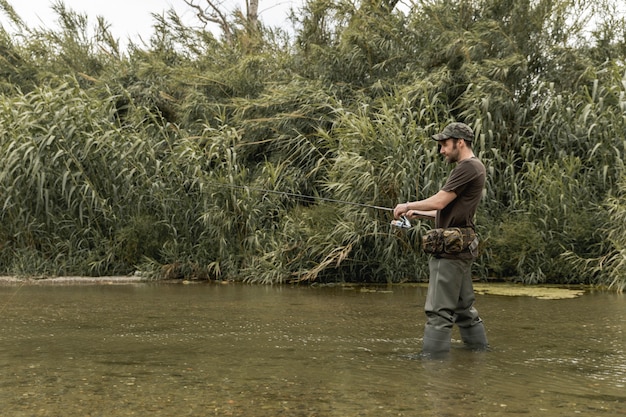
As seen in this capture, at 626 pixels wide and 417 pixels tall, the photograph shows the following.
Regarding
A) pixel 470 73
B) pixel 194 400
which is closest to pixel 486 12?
pixel 470 73

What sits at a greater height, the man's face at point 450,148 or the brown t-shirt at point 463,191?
the man's face at point 450,148

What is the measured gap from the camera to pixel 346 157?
11102 mm

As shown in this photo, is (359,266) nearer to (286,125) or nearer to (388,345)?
(286,125)

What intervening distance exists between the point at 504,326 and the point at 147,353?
10.2 feet

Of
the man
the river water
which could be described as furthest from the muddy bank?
the man

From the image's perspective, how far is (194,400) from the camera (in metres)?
4.36

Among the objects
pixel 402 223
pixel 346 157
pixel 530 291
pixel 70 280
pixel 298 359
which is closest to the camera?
pixel 298 359

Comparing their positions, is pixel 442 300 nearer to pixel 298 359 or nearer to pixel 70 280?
pixel 298 359

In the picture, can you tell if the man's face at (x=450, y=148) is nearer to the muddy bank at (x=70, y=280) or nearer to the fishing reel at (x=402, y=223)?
the fishing reel at (x=402, y=223)

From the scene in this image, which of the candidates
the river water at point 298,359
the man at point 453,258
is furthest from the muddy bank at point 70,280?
A: the man at point 453,258

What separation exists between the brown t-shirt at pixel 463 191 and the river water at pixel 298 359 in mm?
918

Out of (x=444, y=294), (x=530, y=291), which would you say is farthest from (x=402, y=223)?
(x=530, y=291)

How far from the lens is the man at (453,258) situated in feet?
18.4

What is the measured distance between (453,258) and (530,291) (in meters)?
4.46
